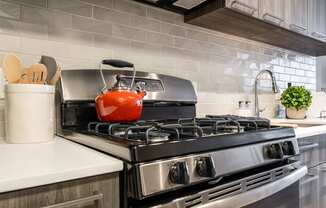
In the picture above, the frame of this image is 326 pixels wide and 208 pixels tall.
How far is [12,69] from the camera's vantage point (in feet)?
3.08

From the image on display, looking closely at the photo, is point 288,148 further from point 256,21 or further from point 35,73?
point 35,73

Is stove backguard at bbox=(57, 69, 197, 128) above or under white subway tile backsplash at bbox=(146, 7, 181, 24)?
under

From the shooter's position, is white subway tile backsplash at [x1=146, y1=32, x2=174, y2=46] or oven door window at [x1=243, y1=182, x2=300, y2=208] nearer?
oven door window at [x1=243, y1=182, x2=300, y2=208]

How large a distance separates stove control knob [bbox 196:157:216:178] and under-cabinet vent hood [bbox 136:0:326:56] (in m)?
0.96

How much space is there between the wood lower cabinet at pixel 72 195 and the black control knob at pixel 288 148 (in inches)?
27.6

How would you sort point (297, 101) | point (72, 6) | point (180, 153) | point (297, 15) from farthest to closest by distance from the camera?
point (297, 101) < point (297, 15) < point (72, 6) < point (180, 153)

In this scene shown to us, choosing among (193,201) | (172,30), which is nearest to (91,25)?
(172,30)

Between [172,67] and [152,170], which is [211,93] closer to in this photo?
[172,67]

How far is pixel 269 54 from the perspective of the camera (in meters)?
2.25

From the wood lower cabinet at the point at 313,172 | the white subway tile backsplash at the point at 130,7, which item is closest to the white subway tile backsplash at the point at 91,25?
the white subway tile backsplash at the point at 130,7

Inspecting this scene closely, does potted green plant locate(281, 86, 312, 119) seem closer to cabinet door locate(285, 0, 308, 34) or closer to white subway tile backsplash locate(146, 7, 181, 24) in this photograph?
cabinet door locate(285, 0, 308, 34)

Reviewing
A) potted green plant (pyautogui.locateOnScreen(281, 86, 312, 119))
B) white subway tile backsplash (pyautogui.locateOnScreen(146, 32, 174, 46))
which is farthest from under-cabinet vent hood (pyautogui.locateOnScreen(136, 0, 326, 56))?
potted green plant (pyautogui.locateOnScreen(281, 86, 312, 119))

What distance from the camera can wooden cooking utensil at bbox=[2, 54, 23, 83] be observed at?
0.93 metres

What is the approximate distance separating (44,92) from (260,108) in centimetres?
172
